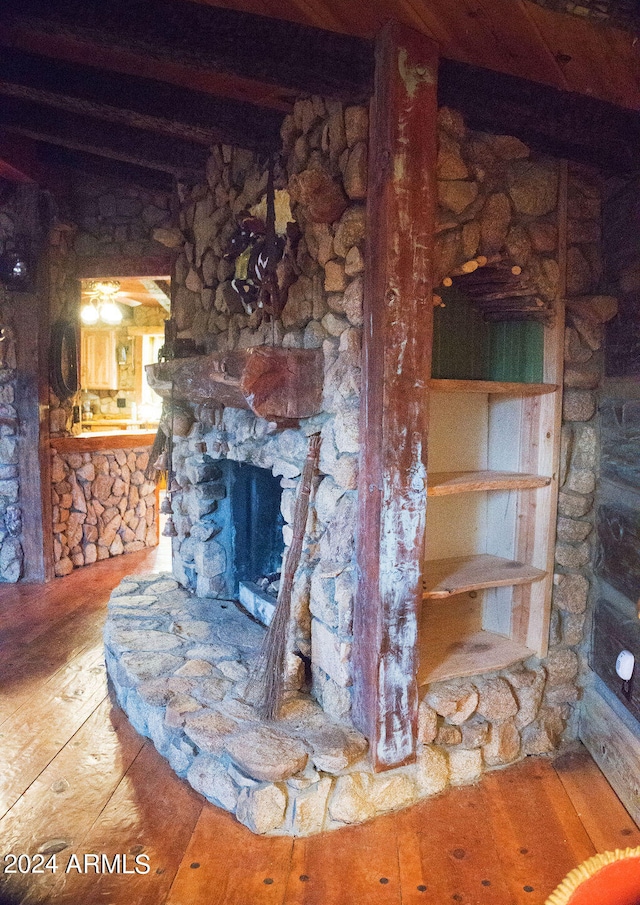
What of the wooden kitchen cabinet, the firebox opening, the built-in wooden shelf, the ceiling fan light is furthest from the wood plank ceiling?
the wooden kitchen cabinet

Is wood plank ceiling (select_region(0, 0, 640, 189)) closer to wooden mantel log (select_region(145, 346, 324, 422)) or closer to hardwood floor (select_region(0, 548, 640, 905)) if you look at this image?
wooden mantel log (select_region(145, 346, 324, 422))

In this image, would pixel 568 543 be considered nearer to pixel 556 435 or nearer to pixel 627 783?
pixel 556 435

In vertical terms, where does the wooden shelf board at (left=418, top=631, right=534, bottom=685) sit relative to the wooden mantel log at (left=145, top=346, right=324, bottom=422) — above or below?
below

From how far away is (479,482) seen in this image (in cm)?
230

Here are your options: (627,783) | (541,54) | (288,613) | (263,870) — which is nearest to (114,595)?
(288,613)

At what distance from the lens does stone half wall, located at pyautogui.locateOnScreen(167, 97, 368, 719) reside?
213cm

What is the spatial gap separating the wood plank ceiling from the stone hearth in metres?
2.24

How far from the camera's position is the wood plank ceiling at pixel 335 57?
185 cm

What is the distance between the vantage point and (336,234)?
2188 mm

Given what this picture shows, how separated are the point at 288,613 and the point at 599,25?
2197mm

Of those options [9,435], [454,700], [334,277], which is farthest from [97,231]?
[454,700]

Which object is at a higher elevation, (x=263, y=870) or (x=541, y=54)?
(x=541, y=54)

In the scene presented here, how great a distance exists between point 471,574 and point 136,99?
8.15ft

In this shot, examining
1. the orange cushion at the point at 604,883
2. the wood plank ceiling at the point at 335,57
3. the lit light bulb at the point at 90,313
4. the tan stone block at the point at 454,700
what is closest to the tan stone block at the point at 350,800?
the tan stone block at the point at 454,700
